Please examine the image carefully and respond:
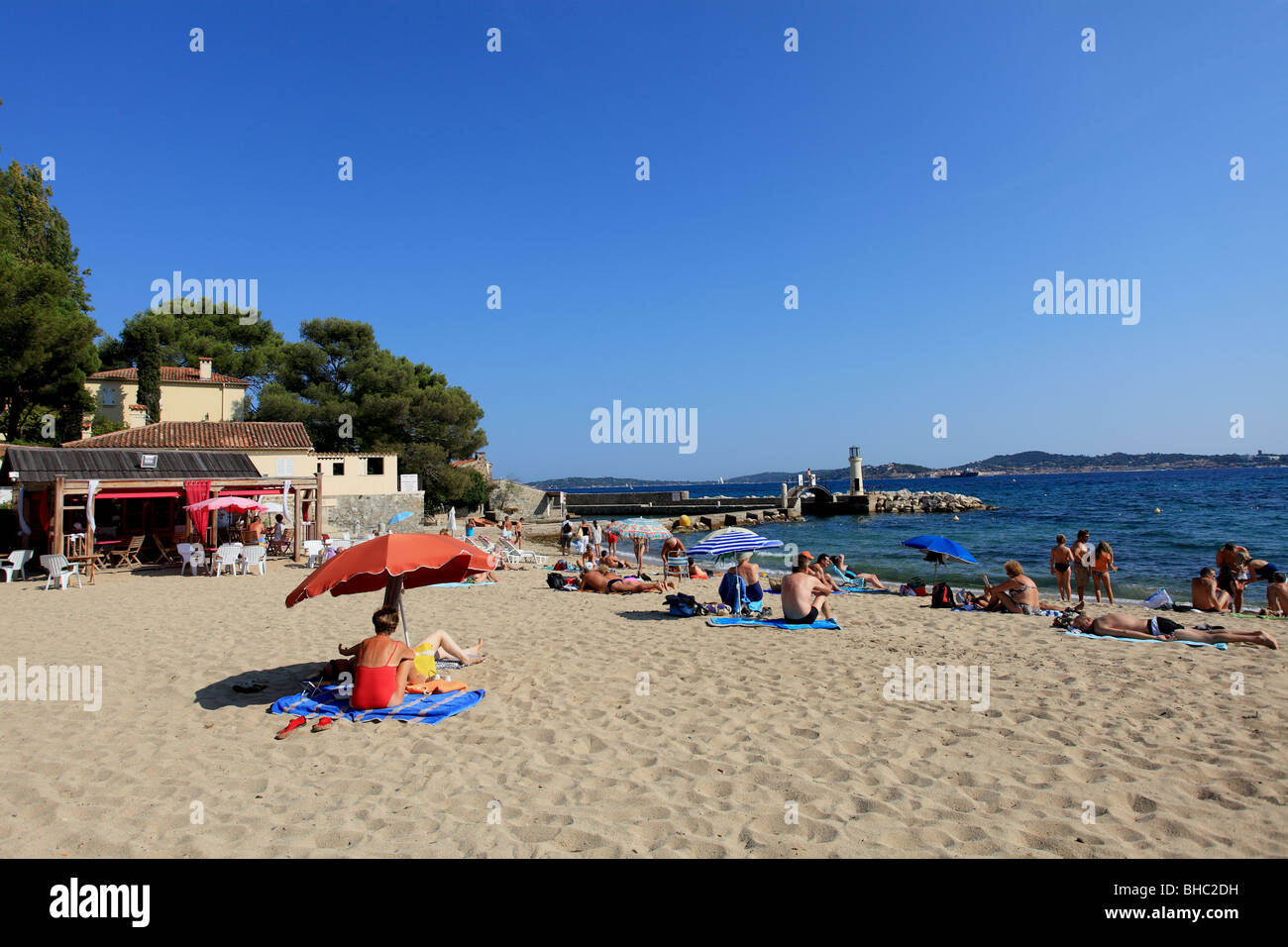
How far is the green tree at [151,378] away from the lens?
31188 mm

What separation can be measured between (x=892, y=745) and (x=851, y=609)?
6.08 m

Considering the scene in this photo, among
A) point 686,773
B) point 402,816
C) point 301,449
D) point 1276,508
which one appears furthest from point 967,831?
point 1276,508

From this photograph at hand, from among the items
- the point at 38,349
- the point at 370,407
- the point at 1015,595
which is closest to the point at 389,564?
the point at 1015,595

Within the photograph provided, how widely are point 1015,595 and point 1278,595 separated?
4.24 m

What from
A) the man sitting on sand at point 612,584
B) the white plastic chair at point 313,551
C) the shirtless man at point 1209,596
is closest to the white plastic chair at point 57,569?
the white plastic chair at point 313,551

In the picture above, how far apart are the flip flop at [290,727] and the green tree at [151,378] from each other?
33.0m

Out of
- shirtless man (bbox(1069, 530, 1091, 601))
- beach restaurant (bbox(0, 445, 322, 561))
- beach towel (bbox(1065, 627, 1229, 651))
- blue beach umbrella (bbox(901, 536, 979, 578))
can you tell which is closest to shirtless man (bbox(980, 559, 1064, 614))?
blue beach umbrella (bbox(901, 536, 979, 578))

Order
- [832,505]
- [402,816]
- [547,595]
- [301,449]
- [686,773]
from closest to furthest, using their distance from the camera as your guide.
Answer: [402,816], [686,773], [547,595], [301,449], [832,505]

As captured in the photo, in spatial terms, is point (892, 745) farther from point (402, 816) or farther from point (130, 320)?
point (130, 320)

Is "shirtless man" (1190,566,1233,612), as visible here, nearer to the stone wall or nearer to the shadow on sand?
the shadow on sand

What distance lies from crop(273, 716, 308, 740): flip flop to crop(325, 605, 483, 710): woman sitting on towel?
404 mm

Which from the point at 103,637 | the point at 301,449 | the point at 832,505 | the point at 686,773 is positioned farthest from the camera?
the point at 832,505

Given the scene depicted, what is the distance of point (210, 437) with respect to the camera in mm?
25078

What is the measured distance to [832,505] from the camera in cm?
5347
